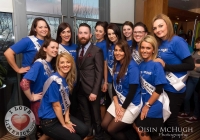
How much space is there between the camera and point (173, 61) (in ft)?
5.40

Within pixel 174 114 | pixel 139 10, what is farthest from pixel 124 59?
pixel 139 10

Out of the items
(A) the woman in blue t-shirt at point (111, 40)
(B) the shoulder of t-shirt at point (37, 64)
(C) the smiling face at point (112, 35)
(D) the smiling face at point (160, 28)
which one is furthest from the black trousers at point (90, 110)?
(D) the smiling face at point (160, 28)

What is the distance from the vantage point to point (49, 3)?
273cm

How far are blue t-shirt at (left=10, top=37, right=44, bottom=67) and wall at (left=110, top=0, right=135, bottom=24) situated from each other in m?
1.88

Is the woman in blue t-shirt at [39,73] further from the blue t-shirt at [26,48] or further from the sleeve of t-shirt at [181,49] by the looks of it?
the sleeve of t-shirt at [181,49]

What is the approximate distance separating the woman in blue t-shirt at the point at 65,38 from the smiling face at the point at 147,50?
31.6 inches

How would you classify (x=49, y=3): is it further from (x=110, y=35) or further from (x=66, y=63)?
(x=66, y=63)

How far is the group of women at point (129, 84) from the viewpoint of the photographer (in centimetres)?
156

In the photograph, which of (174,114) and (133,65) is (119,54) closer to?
(133,65)

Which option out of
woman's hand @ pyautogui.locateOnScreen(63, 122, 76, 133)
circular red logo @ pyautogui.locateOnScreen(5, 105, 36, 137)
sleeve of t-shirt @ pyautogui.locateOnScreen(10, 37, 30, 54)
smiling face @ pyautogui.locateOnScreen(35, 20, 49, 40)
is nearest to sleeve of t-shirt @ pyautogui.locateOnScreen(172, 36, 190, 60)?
woman's hand @ pyautogui.locateOnScreen(63, 122, 76, 133)

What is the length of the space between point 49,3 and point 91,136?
1988 mm

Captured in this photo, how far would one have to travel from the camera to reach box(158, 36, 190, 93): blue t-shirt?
158cm

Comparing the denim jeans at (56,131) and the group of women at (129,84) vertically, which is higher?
the group of women at (129,84)

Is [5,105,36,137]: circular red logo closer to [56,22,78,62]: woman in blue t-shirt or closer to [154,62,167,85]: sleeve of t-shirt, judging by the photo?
[56,22,78,62]: woman in blue t-shirt
